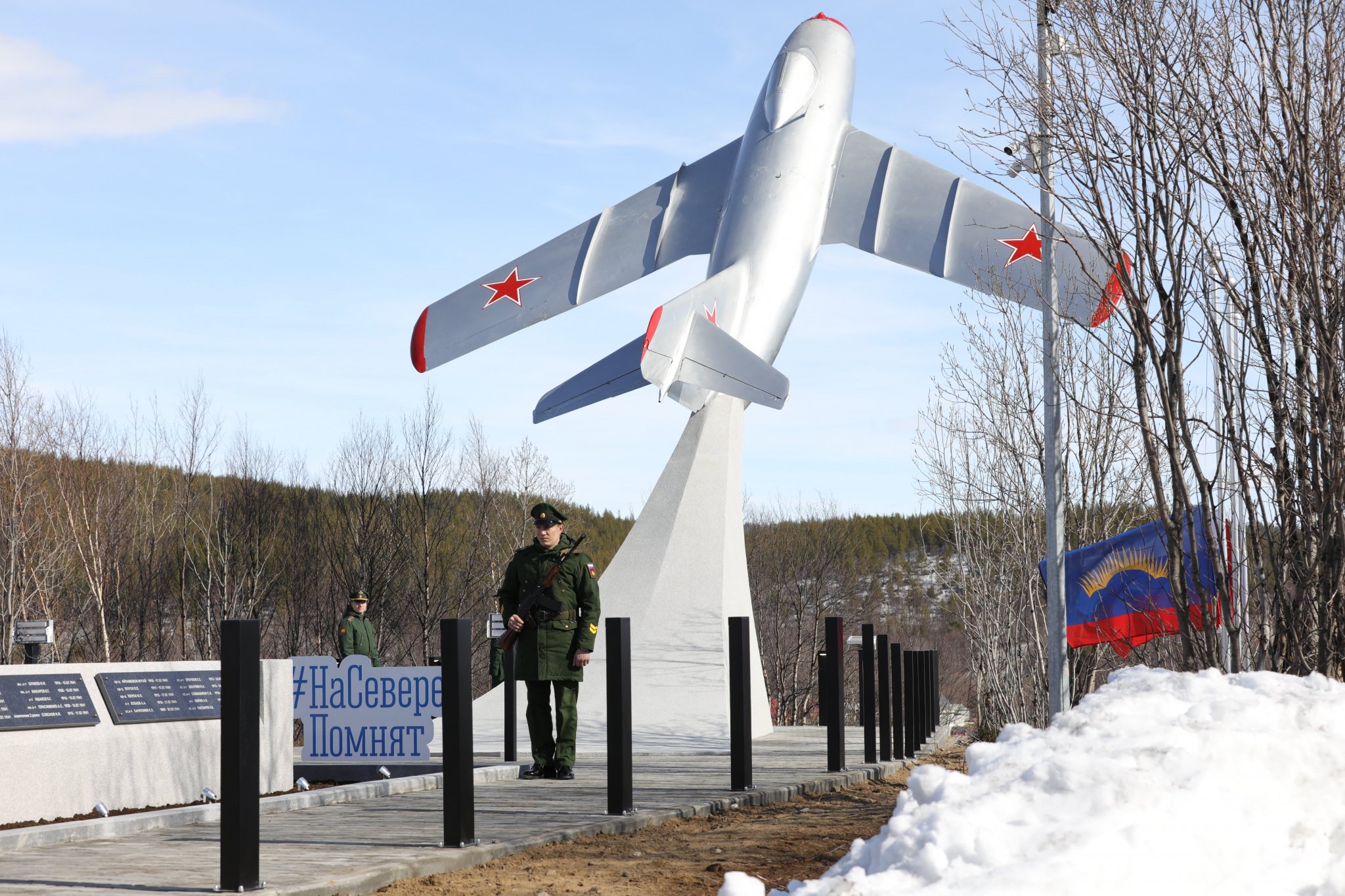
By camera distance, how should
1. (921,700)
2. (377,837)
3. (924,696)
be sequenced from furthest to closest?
1. (924,696)
2. (921,700)
3. (377,837)

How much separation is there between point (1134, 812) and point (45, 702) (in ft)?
20.1

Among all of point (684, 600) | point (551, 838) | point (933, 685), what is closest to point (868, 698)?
point (684, 600)

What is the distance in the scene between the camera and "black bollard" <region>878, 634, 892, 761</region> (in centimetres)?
1030

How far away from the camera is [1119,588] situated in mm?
9859

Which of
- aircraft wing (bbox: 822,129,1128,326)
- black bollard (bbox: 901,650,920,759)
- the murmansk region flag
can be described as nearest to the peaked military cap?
the murmansk region flag

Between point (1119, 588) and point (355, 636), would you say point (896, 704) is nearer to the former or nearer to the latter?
point (1119, 588)

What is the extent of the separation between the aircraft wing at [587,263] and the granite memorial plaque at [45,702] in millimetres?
7289

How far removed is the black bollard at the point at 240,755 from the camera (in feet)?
13.9

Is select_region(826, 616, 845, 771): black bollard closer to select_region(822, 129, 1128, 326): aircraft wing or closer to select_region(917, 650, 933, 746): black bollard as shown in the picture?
select_region(917, 650, 933, 746): black bollard

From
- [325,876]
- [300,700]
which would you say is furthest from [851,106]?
[325,876]

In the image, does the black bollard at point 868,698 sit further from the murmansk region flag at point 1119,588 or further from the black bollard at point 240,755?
the black bollard at point 240,755

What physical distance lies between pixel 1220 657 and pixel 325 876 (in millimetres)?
3864

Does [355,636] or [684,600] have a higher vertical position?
[684,600]

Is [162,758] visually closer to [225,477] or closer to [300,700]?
[300,700]
